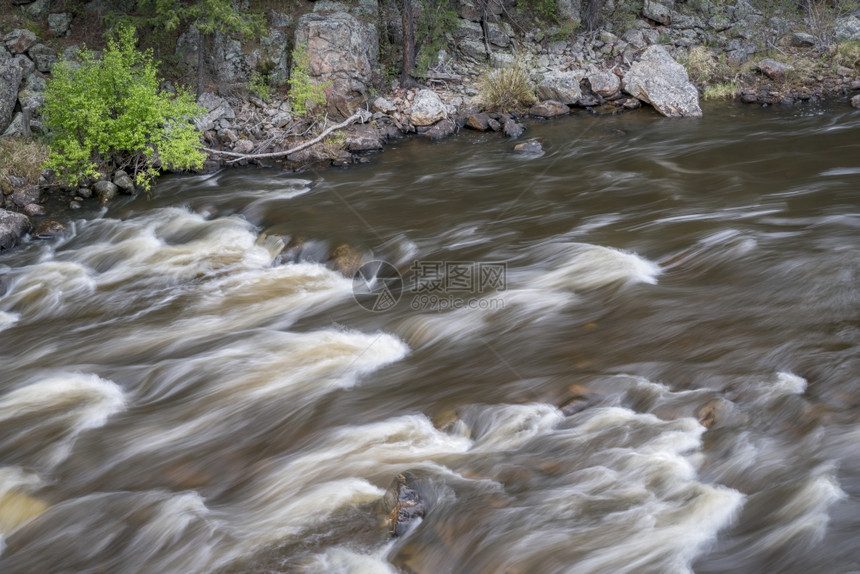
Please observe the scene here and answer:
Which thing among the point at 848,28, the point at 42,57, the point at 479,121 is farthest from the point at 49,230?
the point at 848,28

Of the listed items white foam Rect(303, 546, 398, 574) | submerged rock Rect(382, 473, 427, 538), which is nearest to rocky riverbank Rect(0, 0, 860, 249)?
submerged rock Rect(382, 473, 427, 538)

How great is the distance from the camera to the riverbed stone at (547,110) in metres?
15.3

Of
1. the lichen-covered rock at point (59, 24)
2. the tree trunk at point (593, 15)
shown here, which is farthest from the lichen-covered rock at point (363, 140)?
the tree trunk at point (593, 15)

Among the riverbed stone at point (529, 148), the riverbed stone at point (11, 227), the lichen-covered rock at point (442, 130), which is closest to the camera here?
the riverbed stone at point (11, 227)

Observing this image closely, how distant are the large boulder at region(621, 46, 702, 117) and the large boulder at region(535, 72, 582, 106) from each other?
106cm

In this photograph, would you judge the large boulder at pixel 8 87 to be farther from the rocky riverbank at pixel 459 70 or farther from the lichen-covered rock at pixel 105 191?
the lichen-covered rock at pixel 105 191

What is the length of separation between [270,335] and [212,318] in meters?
Result: 0.85

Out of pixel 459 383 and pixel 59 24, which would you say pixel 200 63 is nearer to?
pixel 59 24

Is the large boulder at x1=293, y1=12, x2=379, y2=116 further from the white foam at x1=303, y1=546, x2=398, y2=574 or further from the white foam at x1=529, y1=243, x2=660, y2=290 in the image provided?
the white foam at x1=303, y1=546, x2=398, y2=574

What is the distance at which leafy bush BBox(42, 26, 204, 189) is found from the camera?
37.6 feet

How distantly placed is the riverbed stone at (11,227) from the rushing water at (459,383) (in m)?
0.21

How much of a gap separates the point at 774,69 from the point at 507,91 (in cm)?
591

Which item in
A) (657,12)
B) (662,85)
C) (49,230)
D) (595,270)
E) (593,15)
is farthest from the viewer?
(657,12)

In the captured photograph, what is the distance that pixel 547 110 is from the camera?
1534 cm
